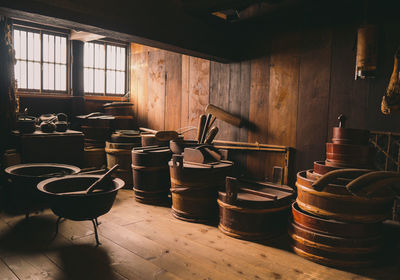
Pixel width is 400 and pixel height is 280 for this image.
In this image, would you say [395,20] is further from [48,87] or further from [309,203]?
[48,87]

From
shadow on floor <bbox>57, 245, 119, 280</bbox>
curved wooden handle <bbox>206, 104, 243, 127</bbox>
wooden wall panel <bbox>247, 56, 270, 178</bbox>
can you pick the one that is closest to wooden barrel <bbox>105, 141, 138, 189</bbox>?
curved wooden handle <bbox>206, 104, 243, 127</bbox>

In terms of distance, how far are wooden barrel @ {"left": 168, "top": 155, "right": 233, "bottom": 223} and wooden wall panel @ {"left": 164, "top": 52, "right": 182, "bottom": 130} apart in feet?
6.22

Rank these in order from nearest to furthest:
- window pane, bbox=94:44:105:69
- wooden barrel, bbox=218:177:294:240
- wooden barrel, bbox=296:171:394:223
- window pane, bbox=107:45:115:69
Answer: wooden barrel, bbox=296:171:394:223 → wooden barrel, bbox=218:177:294:240 → window pane, bbox=94:44:105:69 → window pane, bbox=107:45:115:69

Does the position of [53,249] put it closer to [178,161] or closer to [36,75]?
[178,161]

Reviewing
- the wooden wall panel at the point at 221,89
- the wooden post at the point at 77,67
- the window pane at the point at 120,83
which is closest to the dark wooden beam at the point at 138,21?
the wooden wall panel at the point at 221,89

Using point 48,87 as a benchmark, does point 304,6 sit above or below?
above

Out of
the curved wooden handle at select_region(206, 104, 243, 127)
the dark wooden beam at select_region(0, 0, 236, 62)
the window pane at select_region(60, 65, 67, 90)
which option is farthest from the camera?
the window pane at select_region(60, 65, 67, 90)

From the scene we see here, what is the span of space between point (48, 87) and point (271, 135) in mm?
4568

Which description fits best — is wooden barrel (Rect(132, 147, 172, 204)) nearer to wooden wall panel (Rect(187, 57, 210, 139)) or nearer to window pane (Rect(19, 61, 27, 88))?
wooden wall panel (Rect(187, 57, 210, 139))

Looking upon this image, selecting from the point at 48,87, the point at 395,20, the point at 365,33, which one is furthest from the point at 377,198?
the point at 48,87

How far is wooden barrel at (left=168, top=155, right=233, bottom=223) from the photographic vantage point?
3.83 metres

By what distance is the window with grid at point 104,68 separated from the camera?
6.86 meters

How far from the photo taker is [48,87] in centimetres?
623

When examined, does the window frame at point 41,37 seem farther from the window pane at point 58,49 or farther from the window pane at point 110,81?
the window pane at point 110,81
